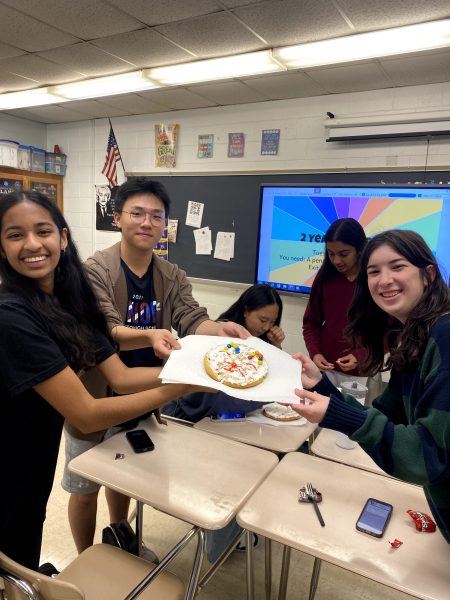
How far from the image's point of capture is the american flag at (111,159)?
4.77m

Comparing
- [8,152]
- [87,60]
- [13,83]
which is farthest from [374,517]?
[8,152]

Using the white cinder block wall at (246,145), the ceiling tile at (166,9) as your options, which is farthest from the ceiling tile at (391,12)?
the white cinder block wall at (246,145)

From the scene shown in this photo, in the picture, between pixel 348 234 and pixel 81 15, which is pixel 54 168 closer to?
pixel 81 15

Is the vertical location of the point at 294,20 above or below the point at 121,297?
above

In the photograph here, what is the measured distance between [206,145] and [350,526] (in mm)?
3795

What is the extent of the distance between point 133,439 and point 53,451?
388 mm

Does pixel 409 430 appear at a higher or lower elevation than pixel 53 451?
higher

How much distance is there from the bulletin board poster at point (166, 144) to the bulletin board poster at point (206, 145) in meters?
0.30

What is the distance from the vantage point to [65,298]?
1.44 metres

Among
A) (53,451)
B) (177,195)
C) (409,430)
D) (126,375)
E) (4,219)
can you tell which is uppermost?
(177,195)

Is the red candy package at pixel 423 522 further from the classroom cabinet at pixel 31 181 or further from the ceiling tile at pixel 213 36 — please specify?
the classroom cabinet at pixel 31 181

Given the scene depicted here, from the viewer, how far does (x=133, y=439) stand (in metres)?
1.65

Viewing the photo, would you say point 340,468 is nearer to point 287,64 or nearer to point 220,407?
point 220,407

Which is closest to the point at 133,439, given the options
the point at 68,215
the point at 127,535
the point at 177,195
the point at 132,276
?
the point at 127,535
